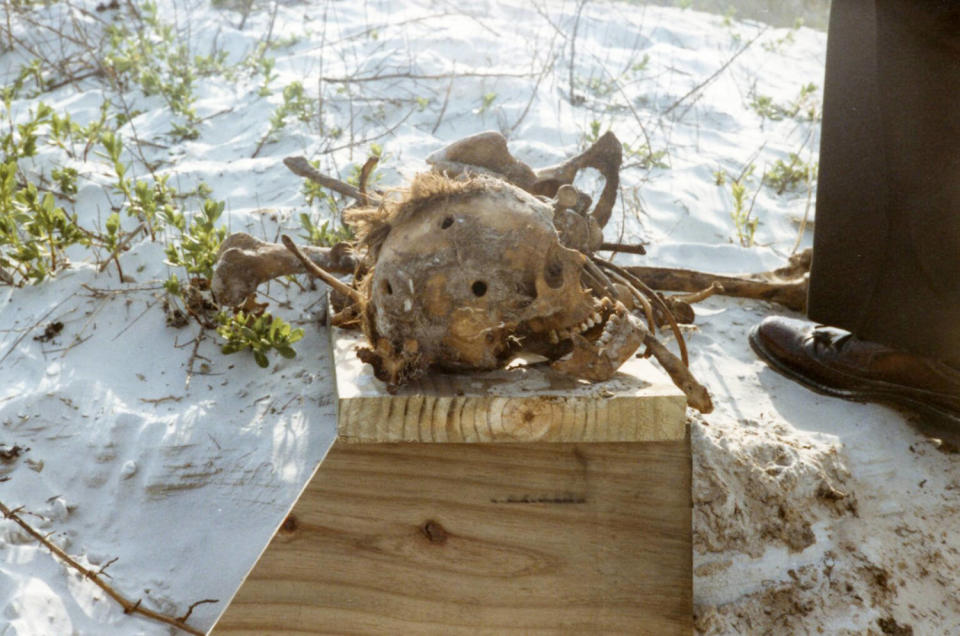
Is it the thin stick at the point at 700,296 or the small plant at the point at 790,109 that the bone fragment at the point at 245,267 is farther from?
the small plant at the point at 790,109

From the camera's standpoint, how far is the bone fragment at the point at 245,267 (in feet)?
7.78

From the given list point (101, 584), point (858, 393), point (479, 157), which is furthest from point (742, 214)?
point (101, 584)

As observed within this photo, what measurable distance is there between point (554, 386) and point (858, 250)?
1.44 metres

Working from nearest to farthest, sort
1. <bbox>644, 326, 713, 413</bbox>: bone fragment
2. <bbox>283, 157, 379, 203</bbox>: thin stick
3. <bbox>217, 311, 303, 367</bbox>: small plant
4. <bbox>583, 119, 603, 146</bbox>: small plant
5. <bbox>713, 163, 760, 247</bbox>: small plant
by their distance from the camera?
1. <bbox>644, 326, 713, 413</bbox>: bone fragment
2. <bbox>217, 311, 303, 367</bbox>: small plant
3. <bbox>283, 157, 379, 203</bbox>: thin stick
4. <bbox>713, 163, 760, 247</bbox>: small plant
5. <bbox>583, 119, 603, 146</bbox>: small plant

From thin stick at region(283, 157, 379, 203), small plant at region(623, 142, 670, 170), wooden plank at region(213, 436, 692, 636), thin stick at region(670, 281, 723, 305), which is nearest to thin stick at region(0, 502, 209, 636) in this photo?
wooden plank at region(213, 436, 692, 636)

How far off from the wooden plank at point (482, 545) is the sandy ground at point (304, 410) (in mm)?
291

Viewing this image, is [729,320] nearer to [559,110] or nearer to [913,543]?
[913,543]

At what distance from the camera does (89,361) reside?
2668 mm

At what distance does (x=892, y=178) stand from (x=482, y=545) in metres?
1.75

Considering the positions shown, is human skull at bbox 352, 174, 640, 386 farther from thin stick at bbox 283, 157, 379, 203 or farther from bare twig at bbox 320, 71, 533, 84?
bare twig at bbox 320, 71, 533, 84

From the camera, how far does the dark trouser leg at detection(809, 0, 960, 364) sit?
7.84 ft

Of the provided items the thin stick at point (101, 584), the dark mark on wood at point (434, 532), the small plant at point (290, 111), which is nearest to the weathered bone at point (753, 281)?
the dark mark on wood at point (434, 532)

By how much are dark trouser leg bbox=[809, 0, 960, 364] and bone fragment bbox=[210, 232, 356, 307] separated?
5.74ft

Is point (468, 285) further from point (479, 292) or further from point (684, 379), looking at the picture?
point (684, 379)
